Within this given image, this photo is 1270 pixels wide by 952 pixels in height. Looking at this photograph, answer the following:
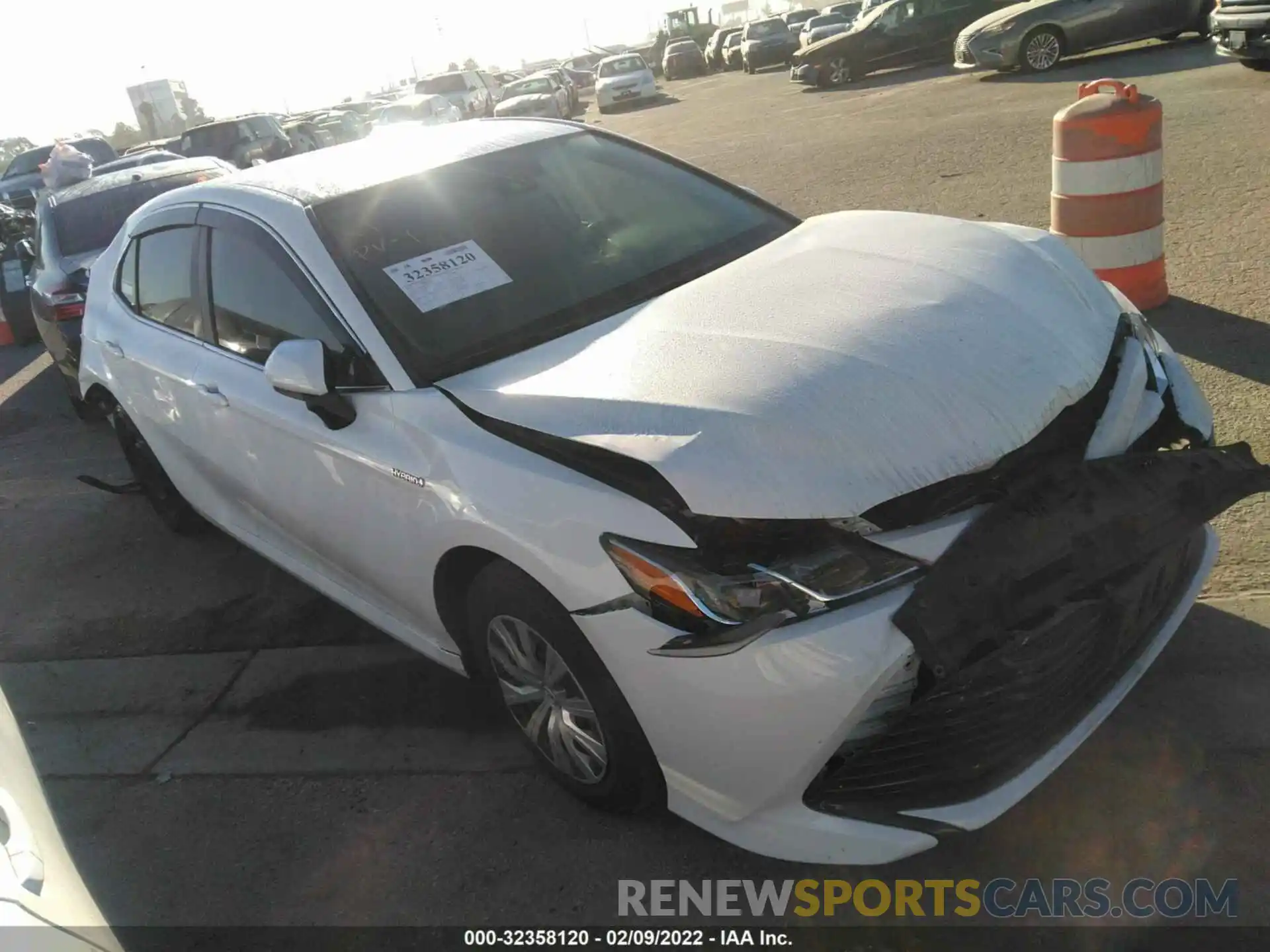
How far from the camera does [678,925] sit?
102 inches

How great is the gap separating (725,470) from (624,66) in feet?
102

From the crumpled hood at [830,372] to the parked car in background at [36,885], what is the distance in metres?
1.31

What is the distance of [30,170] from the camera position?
2372 centimetres

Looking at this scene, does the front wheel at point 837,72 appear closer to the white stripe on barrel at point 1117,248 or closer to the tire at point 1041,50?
the tire at point 1041,50

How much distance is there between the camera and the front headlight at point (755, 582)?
7.16 ft

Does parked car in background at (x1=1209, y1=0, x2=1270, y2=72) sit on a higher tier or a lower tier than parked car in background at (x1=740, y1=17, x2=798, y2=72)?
higher

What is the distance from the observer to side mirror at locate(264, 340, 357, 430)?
2.95m

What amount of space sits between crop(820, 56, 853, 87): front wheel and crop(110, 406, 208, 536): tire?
65.6 feet

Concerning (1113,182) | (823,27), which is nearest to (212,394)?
(1113,182)

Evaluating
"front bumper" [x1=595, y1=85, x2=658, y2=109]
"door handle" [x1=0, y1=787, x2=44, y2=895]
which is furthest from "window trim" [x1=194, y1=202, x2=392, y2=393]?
"front bumper" [x1=595, y1=85, x2=658, y2=109]

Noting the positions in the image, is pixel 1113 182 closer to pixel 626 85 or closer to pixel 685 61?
pixel 626 85

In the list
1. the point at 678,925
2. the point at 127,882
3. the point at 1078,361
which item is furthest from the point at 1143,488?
the point at 127,882

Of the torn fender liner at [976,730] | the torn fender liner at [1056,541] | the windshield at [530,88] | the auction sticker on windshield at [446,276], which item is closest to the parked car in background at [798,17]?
the windshield at [530,88]

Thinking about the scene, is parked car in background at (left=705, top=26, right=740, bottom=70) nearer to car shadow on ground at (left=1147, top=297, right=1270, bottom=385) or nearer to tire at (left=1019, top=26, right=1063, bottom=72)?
tire at (left=1019, top=26, right=1063, bottom=72)
